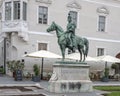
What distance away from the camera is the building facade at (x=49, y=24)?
27.4 m

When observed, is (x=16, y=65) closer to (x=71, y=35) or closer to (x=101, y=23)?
(x=71, y=35)

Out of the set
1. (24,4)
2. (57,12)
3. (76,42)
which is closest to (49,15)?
(57,12)

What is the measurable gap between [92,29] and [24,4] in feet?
26.9

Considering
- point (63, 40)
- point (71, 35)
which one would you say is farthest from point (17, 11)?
point (63, 40)

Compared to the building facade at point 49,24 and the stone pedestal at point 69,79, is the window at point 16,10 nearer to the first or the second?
the building facade at point 49,24

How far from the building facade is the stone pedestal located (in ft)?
33.2

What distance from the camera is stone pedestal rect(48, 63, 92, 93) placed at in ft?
56.7

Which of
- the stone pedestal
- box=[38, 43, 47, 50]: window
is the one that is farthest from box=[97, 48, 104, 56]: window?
the stone pedestal

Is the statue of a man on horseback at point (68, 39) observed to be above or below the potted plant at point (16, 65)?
above

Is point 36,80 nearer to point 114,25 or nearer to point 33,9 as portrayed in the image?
point 33,9

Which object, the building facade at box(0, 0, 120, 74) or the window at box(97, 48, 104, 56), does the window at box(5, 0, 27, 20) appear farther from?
the window at box(97, 48, 104, 56)

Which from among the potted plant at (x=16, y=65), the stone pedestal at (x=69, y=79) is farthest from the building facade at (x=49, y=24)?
the stone pedestal at (x=69, y=79)

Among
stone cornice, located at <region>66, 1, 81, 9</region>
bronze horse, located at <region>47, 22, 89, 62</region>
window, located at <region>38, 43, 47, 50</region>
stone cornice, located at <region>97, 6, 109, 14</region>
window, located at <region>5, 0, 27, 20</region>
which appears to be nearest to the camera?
bronze horse, located at <region>47, 22, 89, 62</region>

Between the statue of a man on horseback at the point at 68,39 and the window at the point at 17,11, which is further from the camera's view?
the window at the point at 17,11
